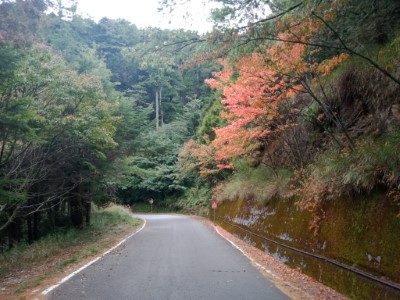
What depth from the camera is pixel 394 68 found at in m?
8.46

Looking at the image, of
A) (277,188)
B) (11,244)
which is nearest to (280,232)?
(277,188)

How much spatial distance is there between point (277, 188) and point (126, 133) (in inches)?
507

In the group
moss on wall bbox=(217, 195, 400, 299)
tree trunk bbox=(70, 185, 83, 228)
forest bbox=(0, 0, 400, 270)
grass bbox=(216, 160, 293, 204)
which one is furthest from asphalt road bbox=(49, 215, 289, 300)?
tree trunk bbox=(70, 185, 83, 228)

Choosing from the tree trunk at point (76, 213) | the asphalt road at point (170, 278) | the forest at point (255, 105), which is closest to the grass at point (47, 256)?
the tree trunk at point (76, 213)

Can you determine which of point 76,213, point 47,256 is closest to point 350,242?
point 47,256

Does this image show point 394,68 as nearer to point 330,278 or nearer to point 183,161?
point 330,278

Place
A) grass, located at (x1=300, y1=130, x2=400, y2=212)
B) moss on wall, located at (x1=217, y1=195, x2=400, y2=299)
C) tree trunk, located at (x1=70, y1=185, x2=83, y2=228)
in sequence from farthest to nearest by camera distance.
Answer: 1. tree trunk, located at (x1=70, y1=185, x2=83, y2=228)
2. grass, located at (x1=300, y1=130, x2=400, y2=212)
3. moss on wall, located at (x1=217, y1=195, x2=400, y2=299)

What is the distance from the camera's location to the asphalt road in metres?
7.27

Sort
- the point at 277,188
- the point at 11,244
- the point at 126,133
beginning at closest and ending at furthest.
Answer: the point at 277,188 < the point at 11,244 < the point at 126,133

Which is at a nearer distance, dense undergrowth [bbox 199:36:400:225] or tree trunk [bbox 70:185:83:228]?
dense undergrowth [bbox 199:36:400:225]

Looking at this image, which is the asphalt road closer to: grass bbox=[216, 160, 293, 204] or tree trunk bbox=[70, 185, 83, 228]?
grass bbox=[216, 160, 293, 204]

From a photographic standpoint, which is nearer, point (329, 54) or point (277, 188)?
point (329, 54)

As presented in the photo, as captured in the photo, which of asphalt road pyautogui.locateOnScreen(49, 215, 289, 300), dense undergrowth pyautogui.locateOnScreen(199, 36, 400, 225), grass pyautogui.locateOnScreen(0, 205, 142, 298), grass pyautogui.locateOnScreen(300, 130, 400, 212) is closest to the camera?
grass pyautogui.locateOnScreen(300, 130, 400, 212)

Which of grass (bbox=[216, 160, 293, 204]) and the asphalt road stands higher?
grass (bbox=[216, 160, 293, 204])
